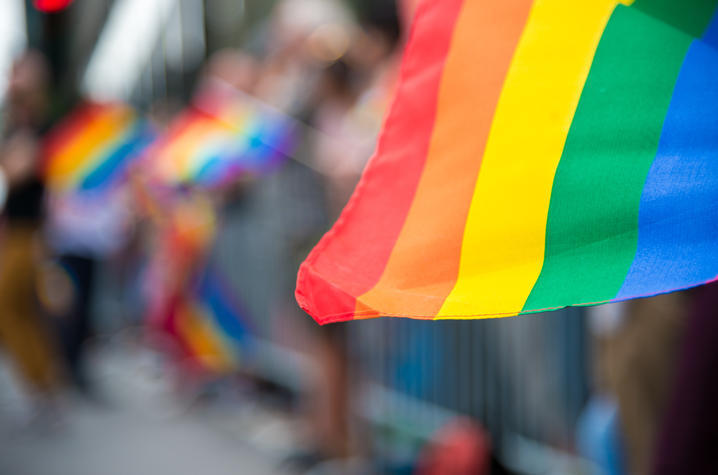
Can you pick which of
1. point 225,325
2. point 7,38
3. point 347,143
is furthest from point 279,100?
point 7,38

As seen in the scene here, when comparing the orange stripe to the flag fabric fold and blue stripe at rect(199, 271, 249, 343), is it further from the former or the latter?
blue stripe at rect(199, 271, 249, 343)

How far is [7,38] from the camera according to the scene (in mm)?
9289

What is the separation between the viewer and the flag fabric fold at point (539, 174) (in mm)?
766

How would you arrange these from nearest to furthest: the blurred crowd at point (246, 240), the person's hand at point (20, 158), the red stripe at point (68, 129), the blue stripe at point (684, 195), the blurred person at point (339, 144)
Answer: the blue stripe at point (684, 195) → the blurred crowd at point (246, 240) → the blurred person at point (339, 144) → the person's hand at point (20, 158) → the red stripe at point (68, 129)

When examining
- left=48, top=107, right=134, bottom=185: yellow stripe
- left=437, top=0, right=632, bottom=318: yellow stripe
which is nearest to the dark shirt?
left=48, top=107, right=134, bottom=185: yellow stripe

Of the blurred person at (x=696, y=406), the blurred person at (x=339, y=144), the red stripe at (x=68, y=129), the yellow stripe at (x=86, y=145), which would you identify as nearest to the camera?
the blurred person at (x=696, y=406)

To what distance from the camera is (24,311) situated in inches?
171

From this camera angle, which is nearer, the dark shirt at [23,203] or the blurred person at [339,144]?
the blurred person at [339,144]

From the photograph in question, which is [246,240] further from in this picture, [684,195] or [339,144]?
[684,195]

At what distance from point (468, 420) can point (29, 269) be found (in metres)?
2.69

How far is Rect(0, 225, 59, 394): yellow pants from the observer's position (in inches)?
166

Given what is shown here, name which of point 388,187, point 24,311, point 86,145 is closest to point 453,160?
point 388,187

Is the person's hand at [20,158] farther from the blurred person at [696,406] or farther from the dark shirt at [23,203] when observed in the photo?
the blurred person at [696,406]

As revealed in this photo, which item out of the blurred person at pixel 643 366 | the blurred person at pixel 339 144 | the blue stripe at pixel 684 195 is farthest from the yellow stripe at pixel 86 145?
the blue stripe at pixel 684 195
